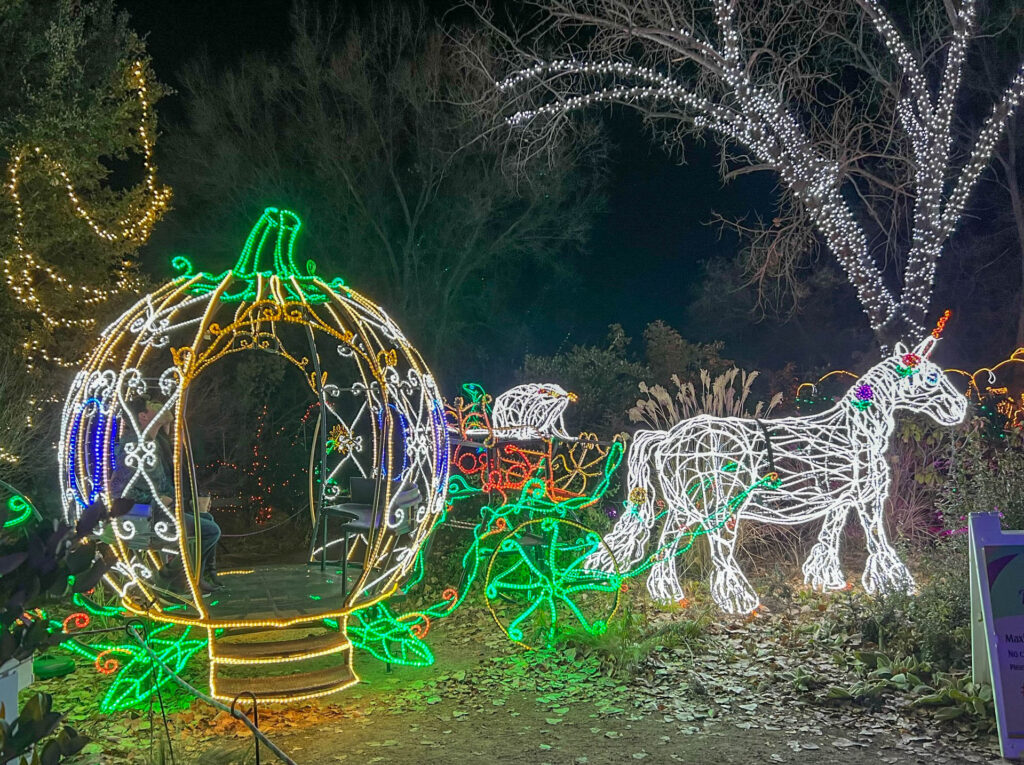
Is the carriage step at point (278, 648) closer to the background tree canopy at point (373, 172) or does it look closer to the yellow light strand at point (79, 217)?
the yellow light strand at point (79, 217)

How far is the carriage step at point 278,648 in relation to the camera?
16.4 ft

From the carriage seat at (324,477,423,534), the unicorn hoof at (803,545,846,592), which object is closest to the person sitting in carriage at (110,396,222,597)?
the carriage seat at (324,477,423,534)

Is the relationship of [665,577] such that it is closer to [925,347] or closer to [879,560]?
[879,560]

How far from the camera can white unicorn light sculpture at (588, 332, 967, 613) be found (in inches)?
282

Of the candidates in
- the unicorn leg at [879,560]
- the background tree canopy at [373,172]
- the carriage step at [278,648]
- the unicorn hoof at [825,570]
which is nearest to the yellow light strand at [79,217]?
the background tree canopy at [373,172]

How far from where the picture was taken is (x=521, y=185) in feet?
55.2

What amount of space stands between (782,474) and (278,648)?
14.2ft

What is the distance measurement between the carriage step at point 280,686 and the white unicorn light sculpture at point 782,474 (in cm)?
303

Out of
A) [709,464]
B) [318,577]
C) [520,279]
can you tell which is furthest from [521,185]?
[318,577]

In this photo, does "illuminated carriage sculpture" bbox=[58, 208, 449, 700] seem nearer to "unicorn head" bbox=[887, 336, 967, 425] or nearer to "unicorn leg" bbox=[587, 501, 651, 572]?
"unicorn leg" bbox=[587, 501, 651, 572]

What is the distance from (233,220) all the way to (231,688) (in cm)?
1246

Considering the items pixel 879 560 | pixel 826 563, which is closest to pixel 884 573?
pixel 879 560

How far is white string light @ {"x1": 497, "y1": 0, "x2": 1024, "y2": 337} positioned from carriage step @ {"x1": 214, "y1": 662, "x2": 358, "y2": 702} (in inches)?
337

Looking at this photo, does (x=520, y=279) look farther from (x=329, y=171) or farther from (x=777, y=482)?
(x=777, y=482)
